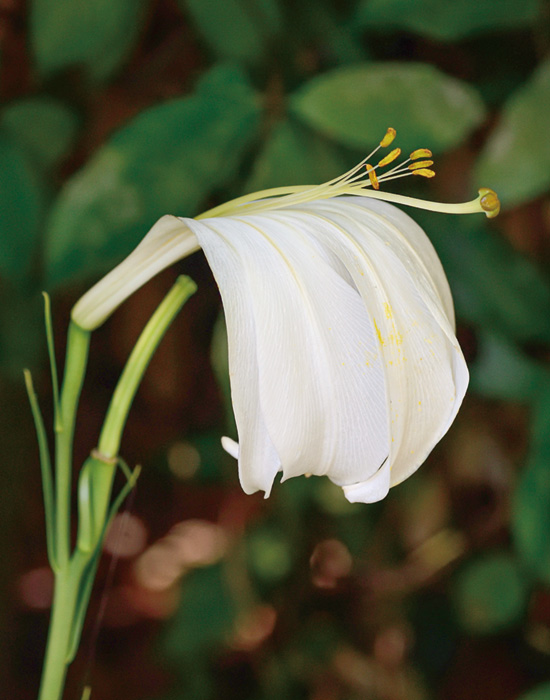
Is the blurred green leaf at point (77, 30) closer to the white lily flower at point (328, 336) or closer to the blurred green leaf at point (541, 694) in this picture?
the white lily flower at point (328, 336)

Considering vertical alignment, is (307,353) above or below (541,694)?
above

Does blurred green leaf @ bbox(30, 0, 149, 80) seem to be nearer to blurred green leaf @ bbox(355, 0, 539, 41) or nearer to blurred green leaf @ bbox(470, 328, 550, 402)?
blurred green leaf @ bbox(355, 0, 539, 41)

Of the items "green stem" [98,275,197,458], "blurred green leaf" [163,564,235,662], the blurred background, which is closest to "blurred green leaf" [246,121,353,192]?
the blurred background

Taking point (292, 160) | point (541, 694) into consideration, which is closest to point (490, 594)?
point (541, 694)

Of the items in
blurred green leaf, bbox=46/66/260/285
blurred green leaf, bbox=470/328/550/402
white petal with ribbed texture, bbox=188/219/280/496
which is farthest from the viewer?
blurred green leaf, bbox=470/328/550/402

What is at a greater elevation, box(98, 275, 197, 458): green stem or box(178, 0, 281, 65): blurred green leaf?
box(178, 0, 281, 65): blurred green leaf

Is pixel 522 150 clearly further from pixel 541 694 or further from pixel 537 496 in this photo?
pixel 541 694

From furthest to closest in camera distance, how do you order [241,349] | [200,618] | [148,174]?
[200,618], [148,174], [241,349]

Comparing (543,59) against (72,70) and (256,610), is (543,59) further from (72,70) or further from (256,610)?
(256,610)
